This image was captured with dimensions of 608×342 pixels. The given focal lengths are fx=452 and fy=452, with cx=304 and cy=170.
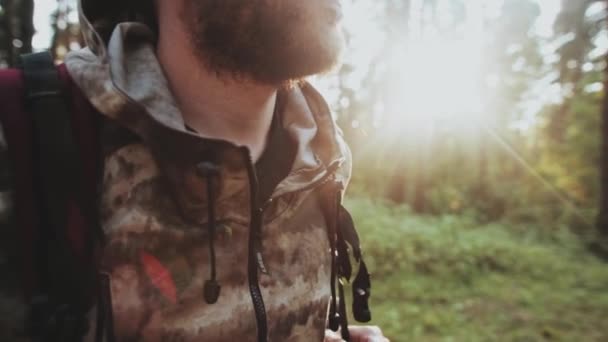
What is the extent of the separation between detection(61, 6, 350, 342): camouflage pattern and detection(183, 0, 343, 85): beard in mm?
193

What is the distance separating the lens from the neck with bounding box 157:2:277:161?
1.59m

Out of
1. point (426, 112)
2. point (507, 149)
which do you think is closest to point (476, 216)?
point (426, 112)

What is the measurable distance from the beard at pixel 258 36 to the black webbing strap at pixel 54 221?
541mm

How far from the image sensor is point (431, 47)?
15539 mm

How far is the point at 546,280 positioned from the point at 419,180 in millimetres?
7275

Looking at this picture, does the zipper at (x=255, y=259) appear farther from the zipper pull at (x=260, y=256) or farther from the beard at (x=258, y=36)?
the beard at (x=258, y=36)

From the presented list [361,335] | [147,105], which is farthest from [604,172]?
[147,105]

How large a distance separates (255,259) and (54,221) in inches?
23.3

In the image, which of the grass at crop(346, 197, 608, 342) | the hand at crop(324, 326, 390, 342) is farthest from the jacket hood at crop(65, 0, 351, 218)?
the grass at crop(346, 197, 608, 342)

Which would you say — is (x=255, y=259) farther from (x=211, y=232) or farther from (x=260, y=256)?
(x=211, y=232)

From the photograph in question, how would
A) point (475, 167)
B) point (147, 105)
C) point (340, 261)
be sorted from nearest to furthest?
1. point (147, 105)
2. point (340, 261)
3. point (475, 167)

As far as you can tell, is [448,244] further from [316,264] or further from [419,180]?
[316,264]

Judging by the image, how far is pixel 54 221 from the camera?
115cm

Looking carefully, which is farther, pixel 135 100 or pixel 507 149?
pixel 507 149
